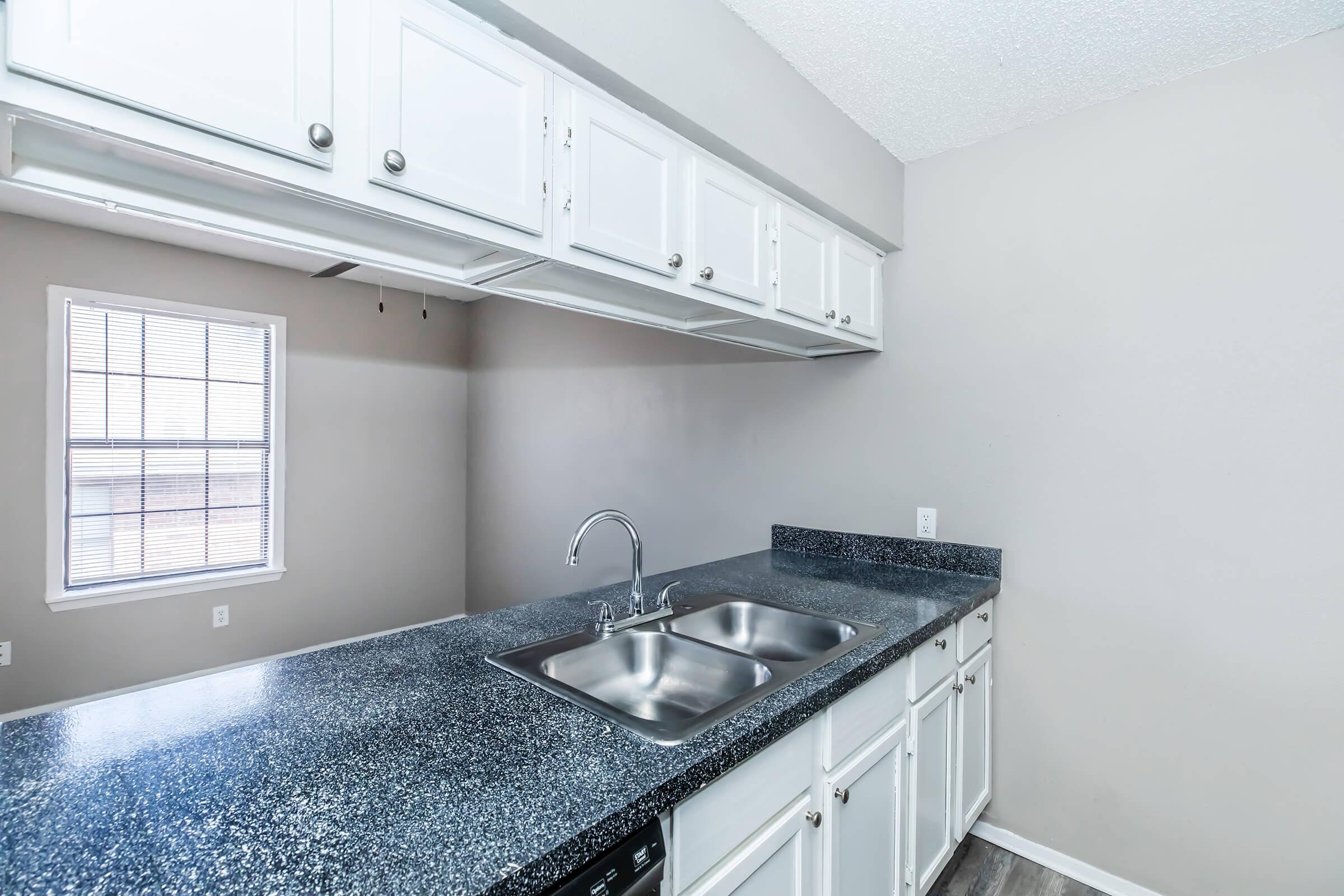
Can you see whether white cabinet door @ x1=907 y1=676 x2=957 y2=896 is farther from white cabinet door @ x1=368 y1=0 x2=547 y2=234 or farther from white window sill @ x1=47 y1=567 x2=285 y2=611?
white window sill @ x1=47 y1=567 x2=285 y2=611

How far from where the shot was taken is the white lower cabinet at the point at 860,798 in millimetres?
970

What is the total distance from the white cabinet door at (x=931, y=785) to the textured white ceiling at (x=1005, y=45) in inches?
71.1

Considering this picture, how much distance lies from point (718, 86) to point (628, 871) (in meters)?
1.64

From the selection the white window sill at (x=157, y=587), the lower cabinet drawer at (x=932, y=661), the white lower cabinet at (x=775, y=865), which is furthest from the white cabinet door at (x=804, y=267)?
the white window sill at (x=157, y=587)

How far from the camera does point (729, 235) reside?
1646 mm

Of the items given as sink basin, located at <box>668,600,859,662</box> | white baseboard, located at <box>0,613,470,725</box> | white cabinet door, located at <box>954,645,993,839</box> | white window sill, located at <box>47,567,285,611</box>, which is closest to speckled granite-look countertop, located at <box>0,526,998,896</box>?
sink basin, located at <box>668,600,859,662</box>

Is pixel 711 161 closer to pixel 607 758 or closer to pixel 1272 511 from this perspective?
pixel 607 758

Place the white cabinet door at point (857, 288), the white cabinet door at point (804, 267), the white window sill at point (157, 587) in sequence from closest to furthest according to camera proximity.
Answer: the white cabinet door at point (804, 267)
the white cabinet door at point (857, 288)
the white window sill at point (157, 587)

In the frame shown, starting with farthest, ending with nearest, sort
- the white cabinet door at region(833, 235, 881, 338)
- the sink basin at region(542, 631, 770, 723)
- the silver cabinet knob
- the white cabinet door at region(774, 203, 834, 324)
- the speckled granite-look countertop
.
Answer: the white cabinet door at region(833, 235, 881, 338) < the white cabinet door at region(774, 203, 834, 324) < the sink basin at region(542, 631, 770, 723) < the silver cabinet knob < the speckled granite-look countertop

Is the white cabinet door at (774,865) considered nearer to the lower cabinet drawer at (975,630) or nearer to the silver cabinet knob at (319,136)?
the lower cabinet drawer at (975,630)

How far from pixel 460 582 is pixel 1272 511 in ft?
15.0

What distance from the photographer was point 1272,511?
1659 millimetres

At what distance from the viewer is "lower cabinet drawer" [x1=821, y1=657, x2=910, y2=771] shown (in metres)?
1.24

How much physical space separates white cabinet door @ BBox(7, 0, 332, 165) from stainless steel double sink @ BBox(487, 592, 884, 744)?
1028 mm
